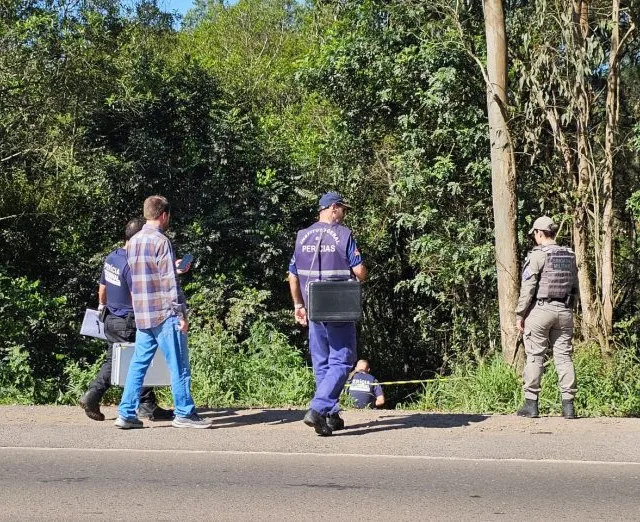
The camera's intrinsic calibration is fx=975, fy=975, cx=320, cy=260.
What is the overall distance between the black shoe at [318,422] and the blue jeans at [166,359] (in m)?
1.07

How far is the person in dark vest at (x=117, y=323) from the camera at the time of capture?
8.49m

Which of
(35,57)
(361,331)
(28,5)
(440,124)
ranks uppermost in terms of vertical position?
(28,5)

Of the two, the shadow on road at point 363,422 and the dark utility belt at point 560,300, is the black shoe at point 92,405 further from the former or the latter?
the dark utility belt at point 560,300

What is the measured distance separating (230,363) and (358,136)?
29.1ft

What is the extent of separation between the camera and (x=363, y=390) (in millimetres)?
12023

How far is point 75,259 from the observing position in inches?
749

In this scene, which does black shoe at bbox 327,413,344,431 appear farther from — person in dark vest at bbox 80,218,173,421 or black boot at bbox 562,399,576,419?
black boot at bbox 562,399,576,419

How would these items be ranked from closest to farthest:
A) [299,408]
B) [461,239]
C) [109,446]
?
[109,446]
[299,408]
[461,239]

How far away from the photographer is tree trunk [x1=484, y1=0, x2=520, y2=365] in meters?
13.1

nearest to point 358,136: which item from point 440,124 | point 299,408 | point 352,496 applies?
point 440,124

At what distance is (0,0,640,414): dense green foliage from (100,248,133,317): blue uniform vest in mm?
6069

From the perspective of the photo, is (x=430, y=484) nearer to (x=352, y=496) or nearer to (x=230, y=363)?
(x=352, y=496)

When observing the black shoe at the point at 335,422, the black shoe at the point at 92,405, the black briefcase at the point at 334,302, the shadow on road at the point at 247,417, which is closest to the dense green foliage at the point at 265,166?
the shadow on road at the point at 247,417

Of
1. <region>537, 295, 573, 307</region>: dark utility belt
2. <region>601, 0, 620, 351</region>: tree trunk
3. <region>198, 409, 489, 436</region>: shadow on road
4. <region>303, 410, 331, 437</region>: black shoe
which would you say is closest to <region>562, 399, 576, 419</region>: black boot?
<region>198, 409, 489, 436</region>: shadow on road
